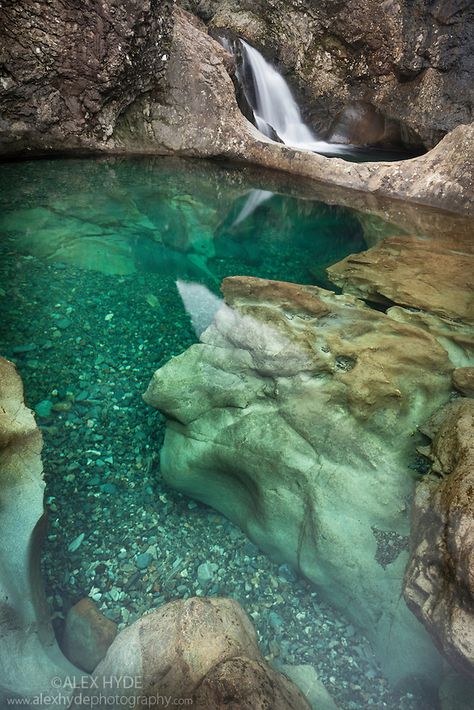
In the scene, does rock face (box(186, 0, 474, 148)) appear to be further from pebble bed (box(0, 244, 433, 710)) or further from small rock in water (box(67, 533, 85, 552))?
small rock in water (box(67, 533, 85, 552))

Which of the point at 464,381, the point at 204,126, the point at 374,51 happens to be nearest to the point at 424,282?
the point at 464,381

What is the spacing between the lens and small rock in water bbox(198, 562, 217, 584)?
1.94 m

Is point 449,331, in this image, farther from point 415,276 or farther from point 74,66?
point 74,66

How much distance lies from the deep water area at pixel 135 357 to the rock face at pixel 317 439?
96 millimetres

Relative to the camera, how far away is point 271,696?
139 cm

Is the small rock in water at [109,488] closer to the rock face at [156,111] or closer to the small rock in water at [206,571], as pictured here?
the small rock in water at [206,571]

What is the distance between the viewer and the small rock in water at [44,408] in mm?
2711

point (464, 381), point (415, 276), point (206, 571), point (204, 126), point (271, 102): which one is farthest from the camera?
point (271, 102)

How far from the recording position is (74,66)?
7.50 m

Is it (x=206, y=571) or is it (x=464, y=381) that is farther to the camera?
(x=464, y=381)

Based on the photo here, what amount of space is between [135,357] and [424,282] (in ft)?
8.31

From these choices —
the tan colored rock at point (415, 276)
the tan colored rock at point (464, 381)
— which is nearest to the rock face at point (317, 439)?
the tan colored rock at point (464, 381)

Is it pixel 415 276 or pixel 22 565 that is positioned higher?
pixel 415 276

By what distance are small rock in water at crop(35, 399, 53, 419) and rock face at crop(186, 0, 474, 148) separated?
11.5 meters
